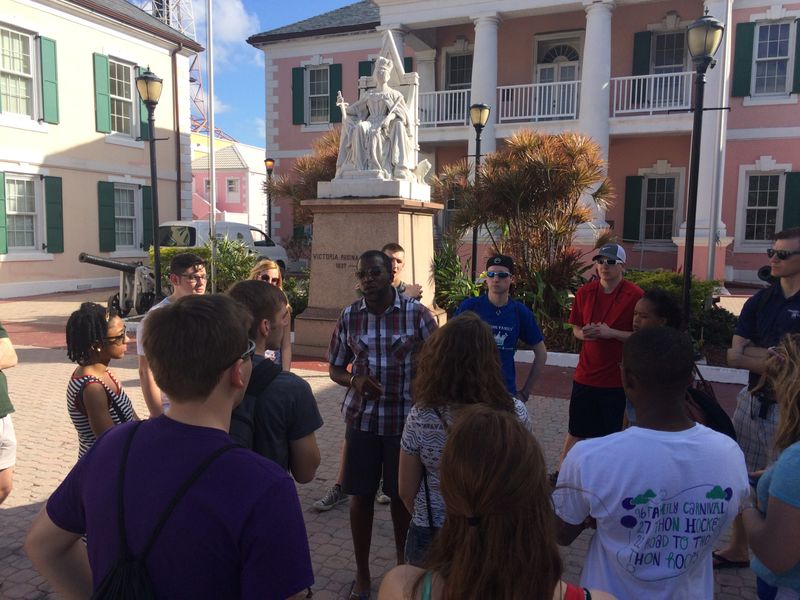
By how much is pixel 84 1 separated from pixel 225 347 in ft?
63.8

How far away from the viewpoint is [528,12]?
1703 cm

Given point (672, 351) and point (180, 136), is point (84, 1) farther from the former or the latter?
point (672, 351)

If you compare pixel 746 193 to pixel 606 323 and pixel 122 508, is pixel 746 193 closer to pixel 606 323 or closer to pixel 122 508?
pixel 606 323

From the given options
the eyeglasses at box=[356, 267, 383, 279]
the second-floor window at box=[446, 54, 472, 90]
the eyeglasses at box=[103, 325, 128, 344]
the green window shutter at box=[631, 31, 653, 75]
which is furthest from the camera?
the second-floor window at box=[446, 54, 472, 90]

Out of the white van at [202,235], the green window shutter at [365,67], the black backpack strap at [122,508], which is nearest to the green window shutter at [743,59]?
the green window shutter at [365,67]

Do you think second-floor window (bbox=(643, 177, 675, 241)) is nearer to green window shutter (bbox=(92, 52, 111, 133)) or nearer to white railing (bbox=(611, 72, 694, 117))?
white railing (bbox=(611, 72, 694, 117))

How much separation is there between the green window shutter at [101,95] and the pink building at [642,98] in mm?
8009

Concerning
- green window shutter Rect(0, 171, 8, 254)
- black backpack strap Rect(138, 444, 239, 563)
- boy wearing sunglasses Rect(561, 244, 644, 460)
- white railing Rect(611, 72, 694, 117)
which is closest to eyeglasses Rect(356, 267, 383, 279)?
boy wearing sunglasses Rect(561, 244, 644, 460)

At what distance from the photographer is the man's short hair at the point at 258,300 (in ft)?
7.88

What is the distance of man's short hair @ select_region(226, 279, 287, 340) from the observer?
2402mm

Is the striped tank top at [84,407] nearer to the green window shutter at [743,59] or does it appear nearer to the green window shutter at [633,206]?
the green window shutter at [633,206]

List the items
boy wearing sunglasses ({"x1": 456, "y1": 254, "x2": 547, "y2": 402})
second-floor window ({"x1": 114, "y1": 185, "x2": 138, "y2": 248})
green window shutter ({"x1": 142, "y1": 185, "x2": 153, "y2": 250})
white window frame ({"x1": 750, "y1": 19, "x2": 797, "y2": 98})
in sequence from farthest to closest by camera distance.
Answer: green window shutter ({"x1": 142, "y1": 185, "x2": 153, "y2": 250}) < second-floor window ({"x1": 114, "y1": 185, "x2": 138, "y2": 248}) < white window frame ({"x1": 750, "y1": 19, "x2": 797, "y2": 98}) < boy wearing sunglasses ({"x1": 456, "y1": 254, "x2": 547, "y2": 402})

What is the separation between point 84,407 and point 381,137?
6590mm

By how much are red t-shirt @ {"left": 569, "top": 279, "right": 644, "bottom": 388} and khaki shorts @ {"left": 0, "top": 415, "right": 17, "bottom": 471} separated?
3.42 metres
